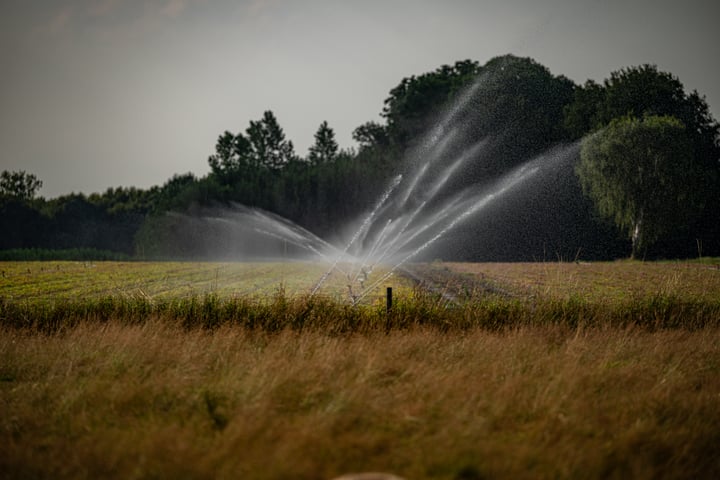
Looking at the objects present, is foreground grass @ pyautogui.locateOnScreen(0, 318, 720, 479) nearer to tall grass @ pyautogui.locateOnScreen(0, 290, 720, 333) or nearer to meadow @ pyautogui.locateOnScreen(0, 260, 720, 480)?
meadow @ pyautogui.locateOnScreen(0, 260, 720, 480)

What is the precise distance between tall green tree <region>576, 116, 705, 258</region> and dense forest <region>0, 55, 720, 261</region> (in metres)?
0.09

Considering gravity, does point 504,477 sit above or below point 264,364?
below

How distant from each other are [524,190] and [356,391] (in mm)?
46280

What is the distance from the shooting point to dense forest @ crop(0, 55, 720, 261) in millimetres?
34062

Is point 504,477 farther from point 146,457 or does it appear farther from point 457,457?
point 146,457

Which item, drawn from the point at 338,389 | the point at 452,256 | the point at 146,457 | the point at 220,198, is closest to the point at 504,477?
the point at 338,389

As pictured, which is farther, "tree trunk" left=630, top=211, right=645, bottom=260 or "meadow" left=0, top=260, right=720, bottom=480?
"tree trunk" left=630, top=211, right=645, bottom=260

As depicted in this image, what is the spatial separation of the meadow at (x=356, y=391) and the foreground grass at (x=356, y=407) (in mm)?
25

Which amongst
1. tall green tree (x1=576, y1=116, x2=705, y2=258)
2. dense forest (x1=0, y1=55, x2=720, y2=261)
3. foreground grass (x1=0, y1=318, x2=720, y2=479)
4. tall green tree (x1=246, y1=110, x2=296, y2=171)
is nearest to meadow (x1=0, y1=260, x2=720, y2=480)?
foreground grass (x1=0, y1=318, x2=720, y2=479)

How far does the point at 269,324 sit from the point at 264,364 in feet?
11.0

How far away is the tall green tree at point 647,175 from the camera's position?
3288cm

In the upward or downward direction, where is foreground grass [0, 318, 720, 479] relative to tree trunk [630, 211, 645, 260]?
downward

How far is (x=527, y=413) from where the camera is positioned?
6.03m

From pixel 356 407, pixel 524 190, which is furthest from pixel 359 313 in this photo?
pixel 524 190
